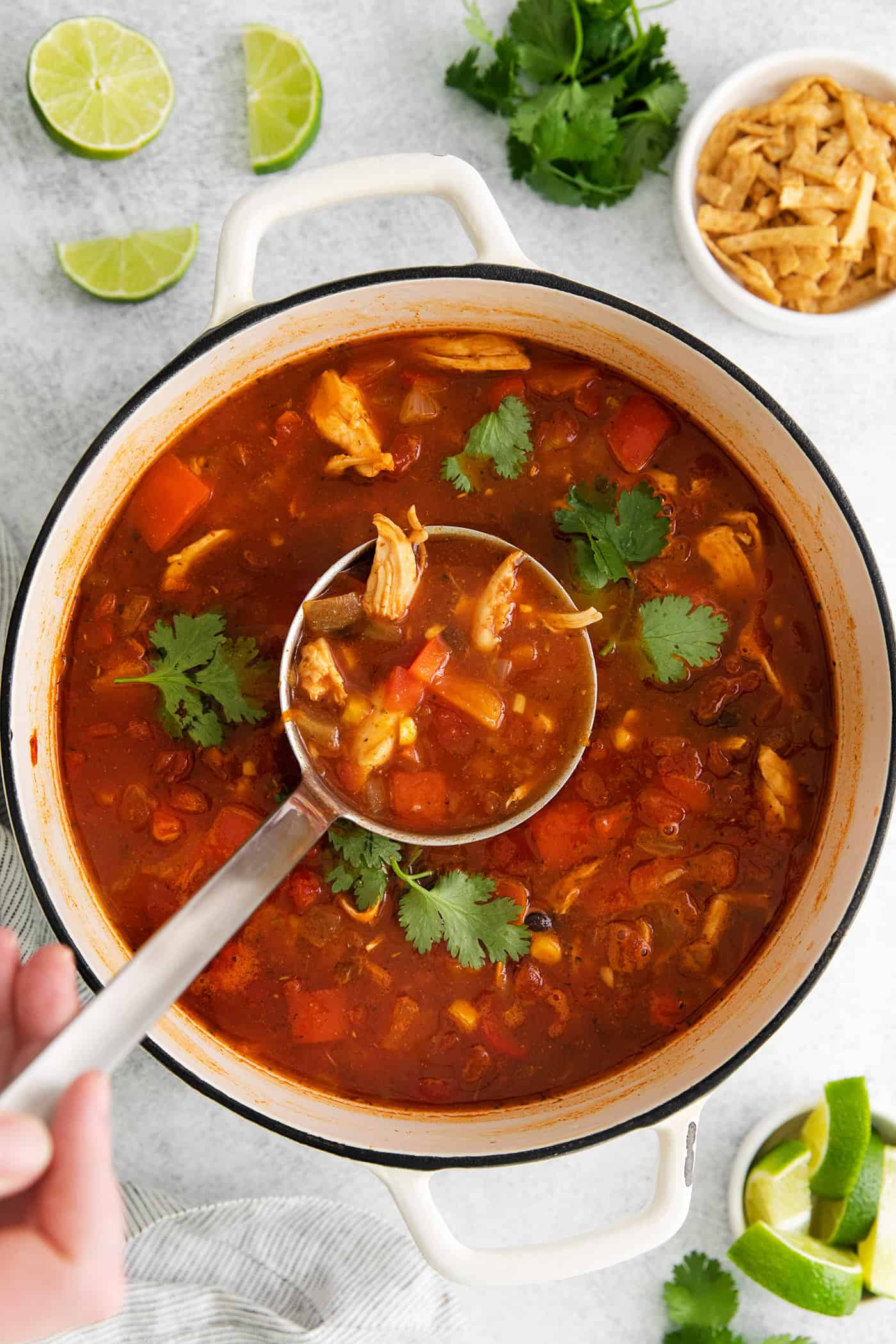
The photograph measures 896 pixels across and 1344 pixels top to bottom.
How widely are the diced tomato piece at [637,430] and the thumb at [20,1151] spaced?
2104 millimetres

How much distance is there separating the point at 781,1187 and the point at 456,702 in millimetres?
1823

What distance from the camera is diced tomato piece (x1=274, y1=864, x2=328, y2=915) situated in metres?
3.09

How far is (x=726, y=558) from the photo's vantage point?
10.2 ft

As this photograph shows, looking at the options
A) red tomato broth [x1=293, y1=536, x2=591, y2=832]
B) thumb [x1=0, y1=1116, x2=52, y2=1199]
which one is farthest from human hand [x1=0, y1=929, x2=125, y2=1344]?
red tomato broth [x1=293, y1=536, x2=591, y2=832]

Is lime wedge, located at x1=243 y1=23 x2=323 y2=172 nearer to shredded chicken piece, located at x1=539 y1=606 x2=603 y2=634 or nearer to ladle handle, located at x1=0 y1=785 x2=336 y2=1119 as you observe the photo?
shredded chicken piece, located at x1=539 y1=606 x2=603 y2=634

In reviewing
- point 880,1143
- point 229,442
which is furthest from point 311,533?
point 880,1143

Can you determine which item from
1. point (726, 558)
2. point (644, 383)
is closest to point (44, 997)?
point (726, 558)

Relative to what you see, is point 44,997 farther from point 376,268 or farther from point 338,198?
point 376,268

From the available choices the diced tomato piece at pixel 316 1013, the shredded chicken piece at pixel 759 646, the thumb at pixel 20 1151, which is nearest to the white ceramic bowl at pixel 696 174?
the shredded chicken piece at pixel 759 646

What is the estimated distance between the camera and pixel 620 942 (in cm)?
309

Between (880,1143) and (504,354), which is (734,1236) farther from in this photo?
(504,354)

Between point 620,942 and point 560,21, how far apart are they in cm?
258

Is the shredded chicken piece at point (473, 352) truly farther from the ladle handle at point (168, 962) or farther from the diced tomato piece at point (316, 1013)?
the diced tomato piece at point (316, 1013)

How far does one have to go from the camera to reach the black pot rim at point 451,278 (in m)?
2.80
